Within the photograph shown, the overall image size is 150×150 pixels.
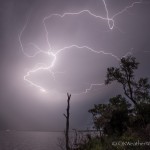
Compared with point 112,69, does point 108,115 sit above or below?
below

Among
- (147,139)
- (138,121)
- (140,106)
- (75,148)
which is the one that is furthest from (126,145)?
(140,106)

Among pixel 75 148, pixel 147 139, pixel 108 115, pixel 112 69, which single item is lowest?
pixel 75 148

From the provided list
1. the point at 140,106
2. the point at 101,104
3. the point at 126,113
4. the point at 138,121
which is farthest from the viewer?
the point at 101,104

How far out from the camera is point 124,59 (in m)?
Answer: 33.3

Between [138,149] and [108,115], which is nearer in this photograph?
[138,149]

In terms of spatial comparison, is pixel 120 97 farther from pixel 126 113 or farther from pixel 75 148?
pixel 75 148

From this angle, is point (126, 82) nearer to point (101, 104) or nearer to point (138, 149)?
point (101, 104)

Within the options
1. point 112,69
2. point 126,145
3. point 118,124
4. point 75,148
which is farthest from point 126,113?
point 126,145

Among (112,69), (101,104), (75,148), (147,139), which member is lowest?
(75,148)

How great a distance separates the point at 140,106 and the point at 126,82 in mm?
4008

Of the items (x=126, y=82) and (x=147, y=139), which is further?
(x=126, y=82)

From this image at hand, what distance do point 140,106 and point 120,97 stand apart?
35.5 ft

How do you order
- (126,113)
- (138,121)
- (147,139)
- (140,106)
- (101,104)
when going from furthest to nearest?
(101,104) < (126,113) < (140,106) < (138,121) < (147,139)

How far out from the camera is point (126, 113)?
3400 centimetres
